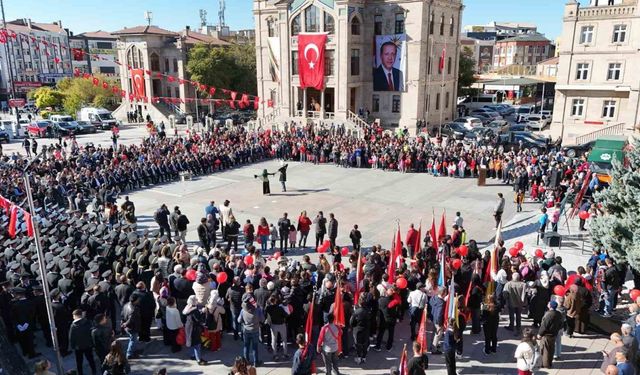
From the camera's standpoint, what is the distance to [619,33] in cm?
3575

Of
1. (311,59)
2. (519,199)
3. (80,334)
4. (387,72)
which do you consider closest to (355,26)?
(311,59)

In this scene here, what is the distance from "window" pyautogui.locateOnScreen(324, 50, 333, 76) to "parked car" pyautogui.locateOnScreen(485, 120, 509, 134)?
14396mm

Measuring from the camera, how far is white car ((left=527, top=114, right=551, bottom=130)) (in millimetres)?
44844

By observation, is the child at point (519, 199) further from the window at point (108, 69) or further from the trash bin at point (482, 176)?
the window at point (108, 69)

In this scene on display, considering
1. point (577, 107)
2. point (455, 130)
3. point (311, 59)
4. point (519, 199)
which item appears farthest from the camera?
point (311, 59)

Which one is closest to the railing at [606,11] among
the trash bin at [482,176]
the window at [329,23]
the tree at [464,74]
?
the window at [329,23]

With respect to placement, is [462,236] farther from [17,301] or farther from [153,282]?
[17,301]

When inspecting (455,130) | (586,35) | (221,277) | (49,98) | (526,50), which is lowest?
(221,277)

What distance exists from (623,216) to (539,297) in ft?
12.3

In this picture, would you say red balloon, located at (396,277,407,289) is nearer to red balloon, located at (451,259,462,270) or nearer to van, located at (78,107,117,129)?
red balloon, located at (451,259,462,270)

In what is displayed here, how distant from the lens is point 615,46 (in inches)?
1411

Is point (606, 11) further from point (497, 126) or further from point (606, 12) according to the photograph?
point (497, 126)

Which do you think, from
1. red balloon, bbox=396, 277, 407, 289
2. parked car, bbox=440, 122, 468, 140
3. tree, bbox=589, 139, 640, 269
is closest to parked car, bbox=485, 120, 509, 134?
parked car, bbox=440, 122, 468, 140

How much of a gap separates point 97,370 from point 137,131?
45552 mm
